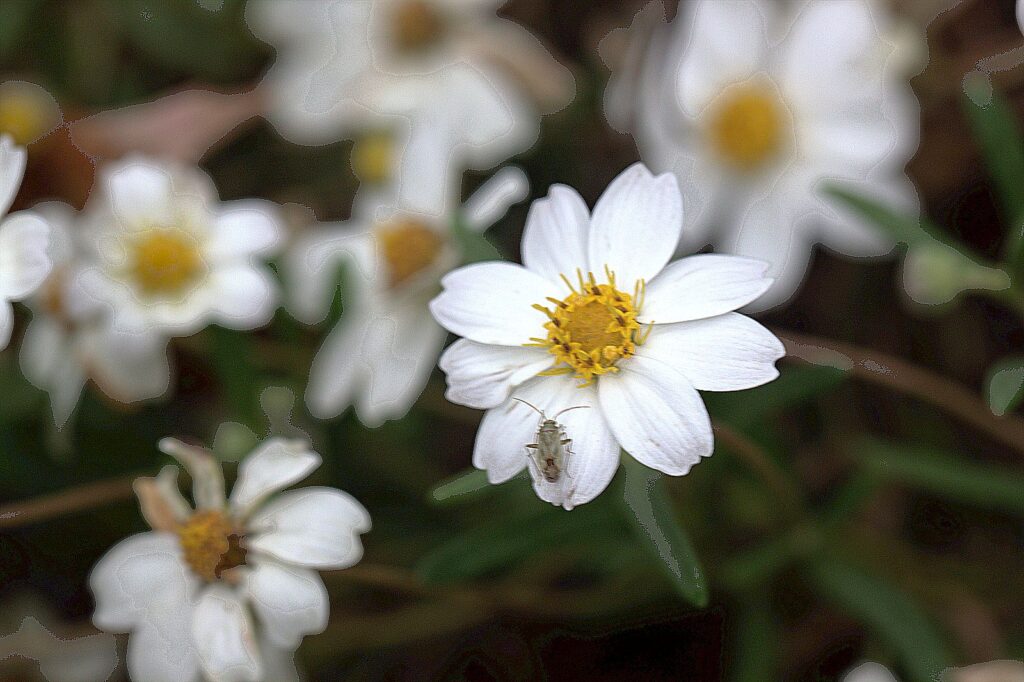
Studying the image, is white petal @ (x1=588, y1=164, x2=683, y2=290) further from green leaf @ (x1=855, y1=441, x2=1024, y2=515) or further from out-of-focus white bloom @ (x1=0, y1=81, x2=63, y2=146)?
out-of-focus white bloom @ (x1=0, y1=81, x2=63, y2=146)

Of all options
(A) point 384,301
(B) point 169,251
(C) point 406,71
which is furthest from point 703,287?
(C) point 406,71

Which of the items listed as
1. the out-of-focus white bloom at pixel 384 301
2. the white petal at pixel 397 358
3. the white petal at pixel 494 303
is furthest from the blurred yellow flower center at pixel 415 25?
the white petal at pixel 494 303

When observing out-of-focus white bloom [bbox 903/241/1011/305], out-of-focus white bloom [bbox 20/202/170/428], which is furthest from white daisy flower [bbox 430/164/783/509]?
out-of-focus white bloom [bbox 20/202/170/428]

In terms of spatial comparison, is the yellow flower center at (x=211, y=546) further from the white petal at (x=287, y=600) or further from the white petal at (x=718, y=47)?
the white petal at (x=718, y=47)

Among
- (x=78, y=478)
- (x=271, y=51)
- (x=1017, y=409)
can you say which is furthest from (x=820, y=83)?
(x=78, y=478)

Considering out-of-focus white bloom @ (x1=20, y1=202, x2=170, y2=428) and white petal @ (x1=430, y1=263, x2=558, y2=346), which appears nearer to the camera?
white petal @ (x1=430, y1=263, x2=558, y2=346)

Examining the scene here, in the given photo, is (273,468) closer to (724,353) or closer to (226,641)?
(226,641)
